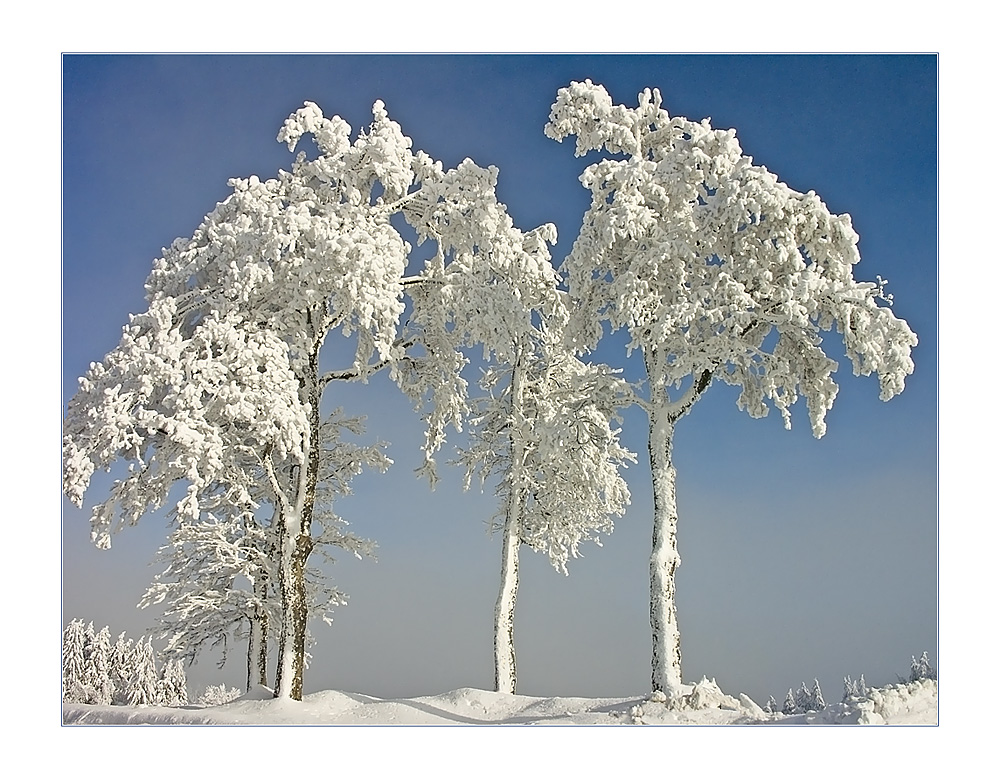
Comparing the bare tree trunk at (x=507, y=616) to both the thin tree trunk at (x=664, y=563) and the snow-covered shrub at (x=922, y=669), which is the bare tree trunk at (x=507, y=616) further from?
the snow-covered shrub at (x=922, y=669)

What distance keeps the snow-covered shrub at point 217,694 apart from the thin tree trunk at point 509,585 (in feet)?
14.5

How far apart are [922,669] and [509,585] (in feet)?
21.0

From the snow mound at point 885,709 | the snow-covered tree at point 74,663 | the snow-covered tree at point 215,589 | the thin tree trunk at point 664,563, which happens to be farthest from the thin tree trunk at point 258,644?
the snow mound at point 885,709

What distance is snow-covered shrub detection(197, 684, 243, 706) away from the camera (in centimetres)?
1688

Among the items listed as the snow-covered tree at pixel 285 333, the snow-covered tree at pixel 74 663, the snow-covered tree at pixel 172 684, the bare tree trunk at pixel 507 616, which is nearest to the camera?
the snow-covered tree at pixel 285 333

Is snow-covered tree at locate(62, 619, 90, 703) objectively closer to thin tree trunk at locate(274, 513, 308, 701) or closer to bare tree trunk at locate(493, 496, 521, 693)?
thin tree trunk at locate(274, 513, 308, 701)

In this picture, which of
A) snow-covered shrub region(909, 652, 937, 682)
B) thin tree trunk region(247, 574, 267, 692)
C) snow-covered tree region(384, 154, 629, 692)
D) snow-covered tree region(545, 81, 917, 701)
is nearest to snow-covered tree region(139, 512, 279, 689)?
thin tree trunk region(247, 574, 267, 692)

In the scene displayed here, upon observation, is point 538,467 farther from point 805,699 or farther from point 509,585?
point 805,699

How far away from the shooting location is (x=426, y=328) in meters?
17.1

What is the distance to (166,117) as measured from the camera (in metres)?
17.5

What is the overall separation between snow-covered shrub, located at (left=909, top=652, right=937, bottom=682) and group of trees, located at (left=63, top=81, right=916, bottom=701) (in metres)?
3.39

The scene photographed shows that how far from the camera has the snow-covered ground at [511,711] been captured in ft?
42.4

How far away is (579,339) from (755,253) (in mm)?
A: 2984

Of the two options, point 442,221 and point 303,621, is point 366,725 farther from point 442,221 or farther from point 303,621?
point 442,221
